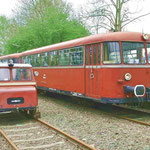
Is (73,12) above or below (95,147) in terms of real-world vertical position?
above

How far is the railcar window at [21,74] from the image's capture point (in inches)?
385

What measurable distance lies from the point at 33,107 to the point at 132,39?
4196mm

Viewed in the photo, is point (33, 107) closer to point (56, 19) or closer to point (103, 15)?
point (103, 15)

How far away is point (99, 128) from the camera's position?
846 cm

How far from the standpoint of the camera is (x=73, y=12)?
3189cm

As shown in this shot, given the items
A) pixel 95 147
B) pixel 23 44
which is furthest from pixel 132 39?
pixel 23 44

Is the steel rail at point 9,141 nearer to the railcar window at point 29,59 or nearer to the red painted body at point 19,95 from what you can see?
the red painted body at point 19,95

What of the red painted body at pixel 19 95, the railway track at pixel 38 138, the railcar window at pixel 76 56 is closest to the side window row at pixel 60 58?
the railcar window at pixel 76 56

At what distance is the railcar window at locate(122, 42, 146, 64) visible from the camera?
32.6 feet

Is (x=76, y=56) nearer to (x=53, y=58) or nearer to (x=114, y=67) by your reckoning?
(x=114, y=67)

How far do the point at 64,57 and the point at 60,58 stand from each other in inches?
19.7

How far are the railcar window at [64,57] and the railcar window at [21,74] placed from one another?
3.00 m

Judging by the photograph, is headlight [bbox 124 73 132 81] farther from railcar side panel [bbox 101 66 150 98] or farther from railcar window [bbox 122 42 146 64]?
railcar window [bbox 122 42 146 64]

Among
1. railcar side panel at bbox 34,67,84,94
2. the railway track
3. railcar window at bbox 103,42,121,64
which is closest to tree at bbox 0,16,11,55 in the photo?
railcar side panel at bbox 34,67,84,94
